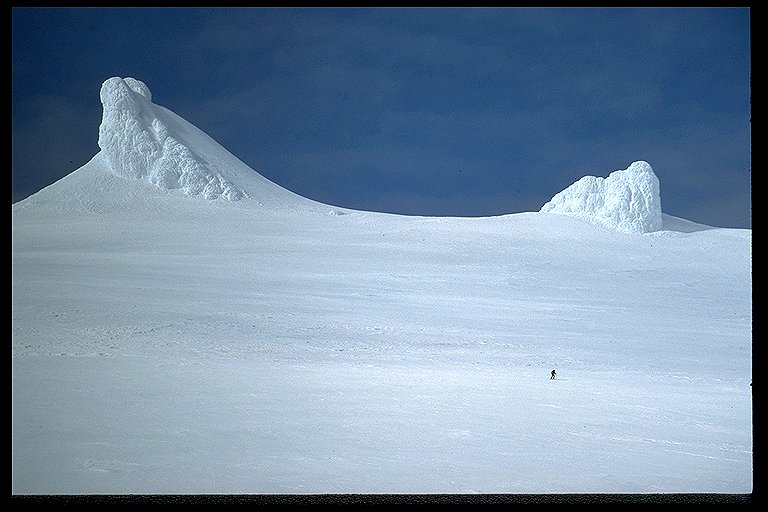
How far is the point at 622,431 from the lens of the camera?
179 inches

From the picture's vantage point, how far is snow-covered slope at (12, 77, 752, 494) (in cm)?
366

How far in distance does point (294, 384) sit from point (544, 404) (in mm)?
1949

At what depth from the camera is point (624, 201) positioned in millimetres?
20453

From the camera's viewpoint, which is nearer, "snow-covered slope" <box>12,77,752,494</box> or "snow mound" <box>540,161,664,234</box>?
"snow-covered slope" <box>12,77,752,494</box>

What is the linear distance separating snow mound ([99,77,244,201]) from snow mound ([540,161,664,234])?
13.0 m

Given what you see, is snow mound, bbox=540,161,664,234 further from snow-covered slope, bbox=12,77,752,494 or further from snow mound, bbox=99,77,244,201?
snow mound, bbox=99,77,244,201

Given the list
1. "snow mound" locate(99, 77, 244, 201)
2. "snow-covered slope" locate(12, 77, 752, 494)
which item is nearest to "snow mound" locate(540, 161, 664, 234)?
"snow-covered slope" locate(12, 77, 752, 494)

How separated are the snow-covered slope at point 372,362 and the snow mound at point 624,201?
63.6 inches

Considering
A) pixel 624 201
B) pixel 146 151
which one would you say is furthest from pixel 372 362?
pixel 146 151

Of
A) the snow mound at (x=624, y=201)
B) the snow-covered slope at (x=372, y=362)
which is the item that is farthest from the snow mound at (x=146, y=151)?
the snow mound at (x=624, y=201)

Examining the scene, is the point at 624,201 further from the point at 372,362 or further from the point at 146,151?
the point at 146,151

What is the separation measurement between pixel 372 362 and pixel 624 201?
1550 centimetres
